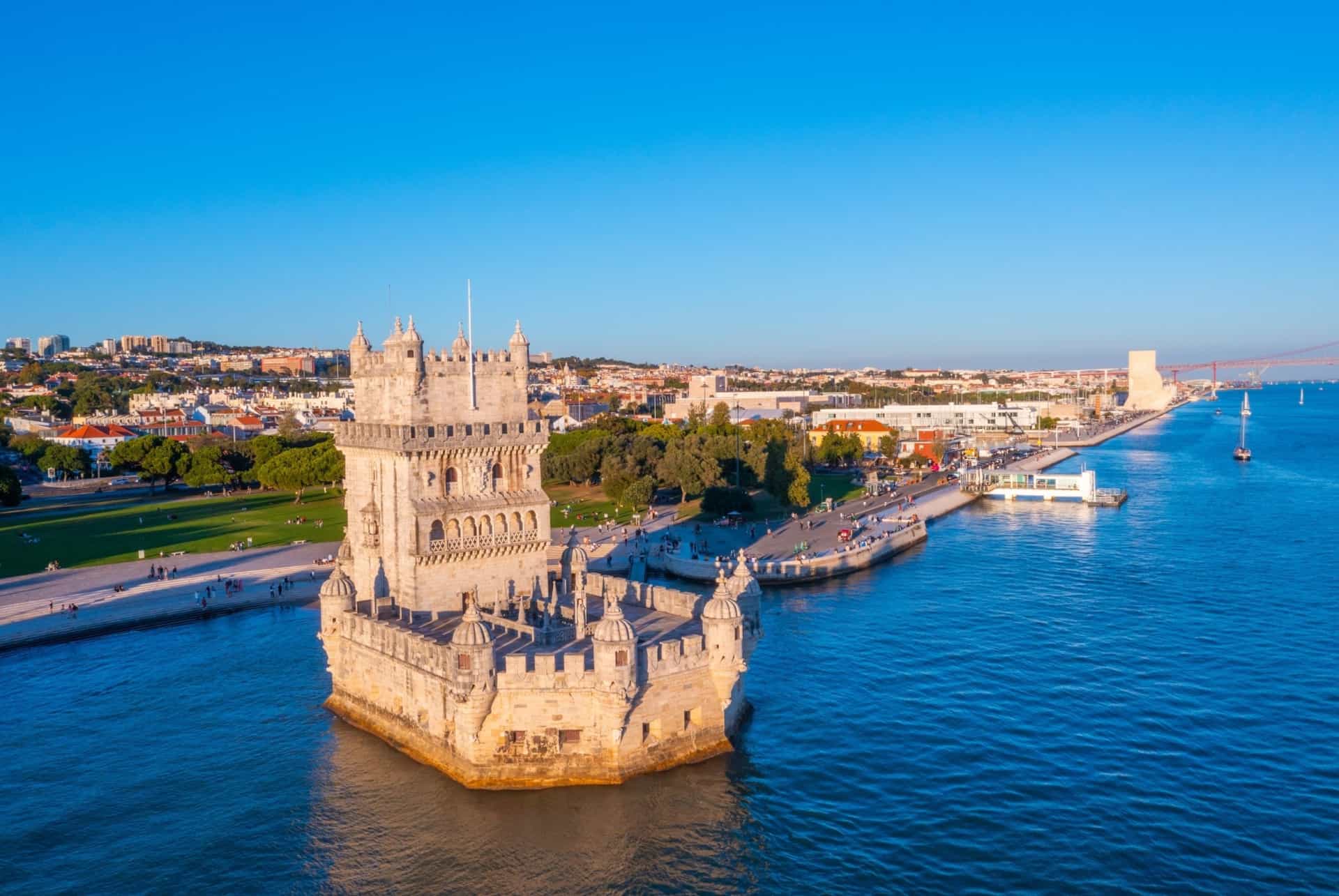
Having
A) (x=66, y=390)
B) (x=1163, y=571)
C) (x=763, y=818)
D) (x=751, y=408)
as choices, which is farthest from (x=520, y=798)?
(x=66, y=390)

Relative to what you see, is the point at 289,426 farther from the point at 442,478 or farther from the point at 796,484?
the point at 442,478

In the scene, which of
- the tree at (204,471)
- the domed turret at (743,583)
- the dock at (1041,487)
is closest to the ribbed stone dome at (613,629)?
the domed turret at (743,583)

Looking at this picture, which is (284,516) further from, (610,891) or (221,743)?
(610,891)

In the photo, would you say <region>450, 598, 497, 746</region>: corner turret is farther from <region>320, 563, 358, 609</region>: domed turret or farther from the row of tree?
the row of tree

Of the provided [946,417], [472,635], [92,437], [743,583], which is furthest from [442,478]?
[946,417]

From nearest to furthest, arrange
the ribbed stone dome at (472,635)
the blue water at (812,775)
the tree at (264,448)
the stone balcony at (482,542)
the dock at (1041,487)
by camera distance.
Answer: the blue water at (812,775)
the ribbed stone dome at (472,635)
the stone balcony at (482,542)
the dock at (1041,487)
the tree at (264,448)

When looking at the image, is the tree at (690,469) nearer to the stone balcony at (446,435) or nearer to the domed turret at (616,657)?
the stone balcony at (446,435)
